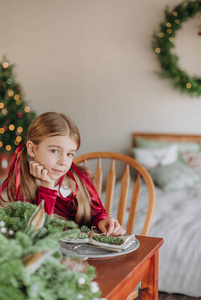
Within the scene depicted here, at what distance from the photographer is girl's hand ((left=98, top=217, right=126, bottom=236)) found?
114cm

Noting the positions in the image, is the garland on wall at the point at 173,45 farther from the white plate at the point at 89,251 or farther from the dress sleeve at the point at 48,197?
the white plate at the point at 89,251

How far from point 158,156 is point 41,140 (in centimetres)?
232

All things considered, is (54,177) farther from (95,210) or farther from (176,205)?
(176,205)

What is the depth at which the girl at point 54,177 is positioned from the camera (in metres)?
1.27

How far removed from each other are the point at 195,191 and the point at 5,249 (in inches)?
100

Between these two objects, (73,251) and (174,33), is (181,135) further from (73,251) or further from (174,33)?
(73,251)

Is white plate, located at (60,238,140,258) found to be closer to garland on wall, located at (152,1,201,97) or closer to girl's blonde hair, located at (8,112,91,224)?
girl's blonde hair, located at (8,112,91,224)

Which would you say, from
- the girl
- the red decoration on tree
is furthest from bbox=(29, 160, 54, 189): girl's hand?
the red decoration on tree

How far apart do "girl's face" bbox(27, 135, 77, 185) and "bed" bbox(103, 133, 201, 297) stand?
3.65 feet

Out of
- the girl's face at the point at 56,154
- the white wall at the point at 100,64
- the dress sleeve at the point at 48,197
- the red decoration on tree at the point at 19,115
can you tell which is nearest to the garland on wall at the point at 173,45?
the white wall at the point at 100,64

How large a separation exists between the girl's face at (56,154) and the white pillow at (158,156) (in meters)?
2.25

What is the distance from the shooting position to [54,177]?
1.28 metres

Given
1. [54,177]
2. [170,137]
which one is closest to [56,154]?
[54,177]

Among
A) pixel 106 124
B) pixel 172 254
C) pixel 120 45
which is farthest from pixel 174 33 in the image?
pixel 172 254
